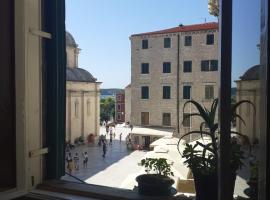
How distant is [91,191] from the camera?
6.20 feet

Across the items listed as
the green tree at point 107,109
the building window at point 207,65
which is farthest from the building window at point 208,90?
the green tree at point 107,109

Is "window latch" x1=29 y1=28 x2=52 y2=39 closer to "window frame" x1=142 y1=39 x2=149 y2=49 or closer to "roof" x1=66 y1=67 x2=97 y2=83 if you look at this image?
"window frame" x1=142 y1=39 x2=149 y2=49

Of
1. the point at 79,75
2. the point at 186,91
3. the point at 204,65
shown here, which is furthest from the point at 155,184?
the point at 79,75

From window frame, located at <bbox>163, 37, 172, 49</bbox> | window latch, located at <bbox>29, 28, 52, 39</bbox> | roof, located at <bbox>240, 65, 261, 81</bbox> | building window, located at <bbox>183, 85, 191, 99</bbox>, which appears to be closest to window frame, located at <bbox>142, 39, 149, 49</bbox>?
window frame, located at <bbox>163, 37, 172, 49</bbox>

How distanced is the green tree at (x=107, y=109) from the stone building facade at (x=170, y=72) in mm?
19263

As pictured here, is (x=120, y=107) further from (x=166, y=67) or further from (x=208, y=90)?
(x=208, y=90)

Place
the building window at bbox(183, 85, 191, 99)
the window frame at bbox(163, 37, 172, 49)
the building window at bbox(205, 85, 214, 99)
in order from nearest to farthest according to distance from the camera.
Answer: the building window at bbox(205, 85, 214, 99)
the window frame at bbox(163, 37, 172, 49)
the building window at bbox(183, 85, 191, 99)

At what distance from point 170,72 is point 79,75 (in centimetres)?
601

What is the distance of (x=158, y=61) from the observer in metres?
18.4

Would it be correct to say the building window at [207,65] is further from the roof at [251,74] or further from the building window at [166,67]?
the roof at [251,74]

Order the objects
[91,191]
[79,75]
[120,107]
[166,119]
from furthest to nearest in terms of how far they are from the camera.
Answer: [120,107] < [79,75] < [166,119] < [91,191]

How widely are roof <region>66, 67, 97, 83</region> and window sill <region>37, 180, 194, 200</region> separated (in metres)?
18.4

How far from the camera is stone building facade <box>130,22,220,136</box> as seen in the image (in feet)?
56.3

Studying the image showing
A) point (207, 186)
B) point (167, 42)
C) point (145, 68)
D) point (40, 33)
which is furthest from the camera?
point (145, 68)
